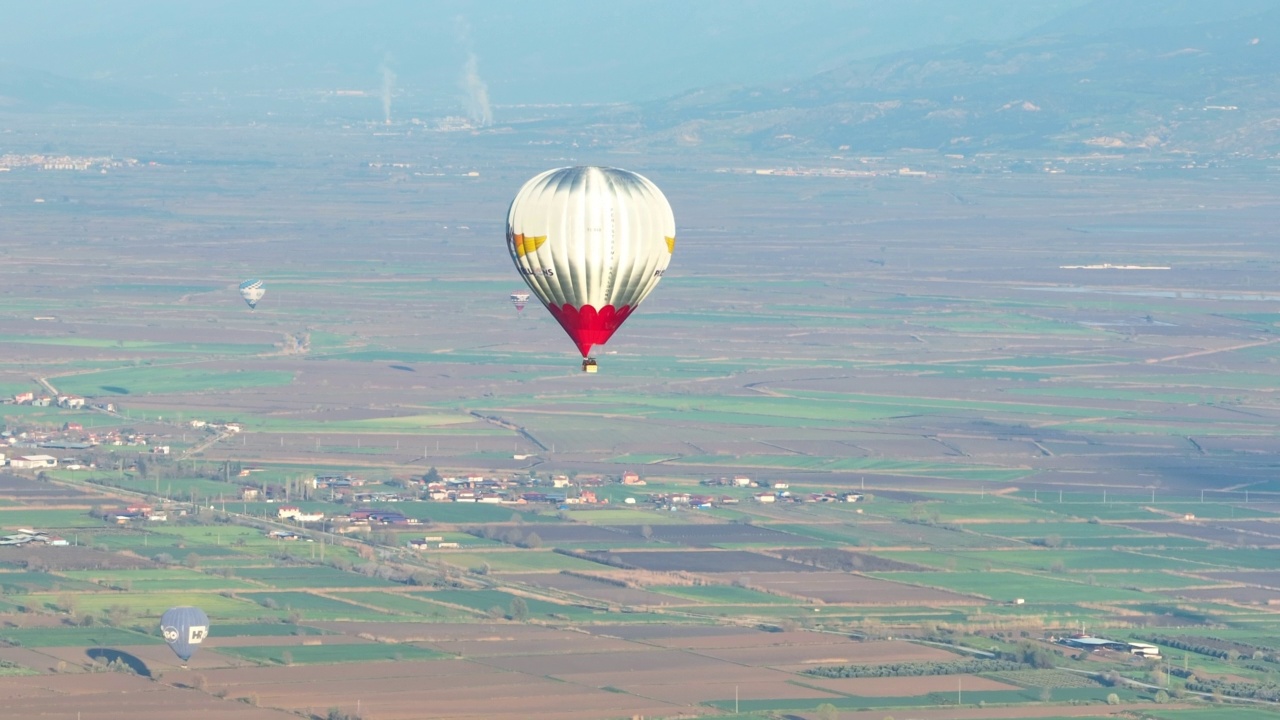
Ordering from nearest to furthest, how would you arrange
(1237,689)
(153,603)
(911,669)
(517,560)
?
(1237,689) → (911,669) → (153,603) → (517,560)

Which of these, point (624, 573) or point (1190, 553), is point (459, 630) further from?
point (1190, 553)

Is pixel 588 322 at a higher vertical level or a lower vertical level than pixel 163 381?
lower

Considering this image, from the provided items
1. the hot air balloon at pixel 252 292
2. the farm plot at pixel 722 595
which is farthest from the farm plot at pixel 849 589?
the hot air balloon at pixel 252 292

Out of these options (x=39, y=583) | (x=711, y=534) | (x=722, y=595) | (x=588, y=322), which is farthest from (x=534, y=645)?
(x=711, y=534)

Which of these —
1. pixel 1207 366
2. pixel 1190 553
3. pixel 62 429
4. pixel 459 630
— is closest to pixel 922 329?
pixel 1207 366

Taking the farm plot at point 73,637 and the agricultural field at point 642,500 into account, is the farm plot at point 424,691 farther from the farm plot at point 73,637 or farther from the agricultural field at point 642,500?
the farm plot at point 73,637

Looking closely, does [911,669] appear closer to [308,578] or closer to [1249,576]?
[1249,576]

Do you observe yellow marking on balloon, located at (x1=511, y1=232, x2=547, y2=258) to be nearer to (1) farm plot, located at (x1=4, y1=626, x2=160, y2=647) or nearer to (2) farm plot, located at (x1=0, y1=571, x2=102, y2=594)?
(1) farm plot, located at (x1=4, y1=626, x2=160, y2=647)
